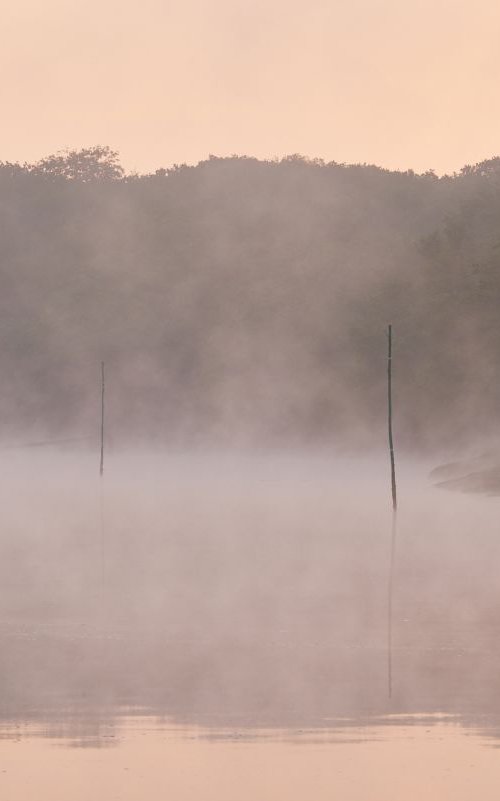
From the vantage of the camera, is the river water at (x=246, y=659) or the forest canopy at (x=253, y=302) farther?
the forest canopy at (x=253, y=302)

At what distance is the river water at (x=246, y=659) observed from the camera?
1836 centimetres

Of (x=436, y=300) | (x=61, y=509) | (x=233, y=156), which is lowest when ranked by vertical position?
(x=61, y=509)

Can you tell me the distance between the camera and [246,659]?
92.5 feet

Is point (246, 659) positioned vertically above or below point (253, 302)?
below

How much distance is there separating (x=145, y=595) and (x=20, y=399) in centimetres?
13552

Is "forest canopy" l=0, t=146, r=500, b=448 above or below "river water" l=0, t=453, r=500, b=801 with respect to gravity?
above

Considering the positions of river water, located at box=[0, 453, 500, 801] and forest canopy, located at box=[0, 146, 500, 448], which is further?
forest canopy, located at box=[0, 146, 500, 448]

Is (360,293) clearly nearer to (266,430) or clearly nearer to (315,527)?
(266,430)

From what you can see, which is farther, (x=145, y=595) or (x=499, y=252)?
(x=499, y=252)

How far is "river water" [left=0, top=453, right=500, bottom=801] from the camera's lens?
18.4 metres

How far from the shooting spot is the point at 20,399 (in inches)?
6845

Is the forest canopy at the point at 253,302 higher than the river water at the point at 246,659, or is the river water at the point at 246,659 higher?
the forest canopy at the point at 253,302

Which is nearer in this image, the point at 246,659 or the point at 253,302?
the point at 246,659

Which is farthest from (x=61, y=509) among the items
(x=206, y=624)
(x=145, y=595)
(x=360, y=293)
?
(x=360, y=293)
